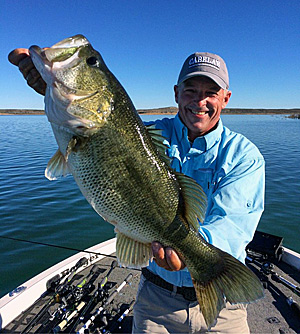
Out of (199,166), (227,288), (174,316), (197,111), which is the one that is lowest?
(174,316)

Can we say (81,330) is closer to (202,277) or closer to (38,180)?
(202,277)

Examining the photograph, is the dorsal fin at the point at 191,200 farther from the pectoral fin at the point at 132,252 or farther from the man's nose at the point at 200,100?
the man's nose at the point at 200,100

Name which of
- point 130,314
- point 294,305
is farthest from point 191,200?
point 294,305

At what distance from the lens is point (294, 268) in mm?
Result: 6016

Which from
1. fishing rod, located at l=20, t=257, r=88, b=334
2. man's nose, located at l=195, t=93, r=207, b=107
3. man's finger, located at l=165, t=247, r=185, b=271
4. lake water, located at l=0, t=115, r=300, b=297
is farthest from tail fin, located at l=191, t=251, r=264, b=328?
lake water, located at l=0, t=115, r=300, b=297

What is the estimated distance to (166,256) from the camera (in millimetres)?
2299

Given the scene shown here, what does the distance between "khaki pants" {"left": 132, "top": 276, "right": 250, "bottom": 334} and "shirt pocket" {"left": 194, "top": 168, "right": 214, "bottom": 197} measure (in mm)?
1254

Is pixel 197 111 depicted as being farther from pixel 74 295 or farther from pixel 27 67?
pixel 74 295

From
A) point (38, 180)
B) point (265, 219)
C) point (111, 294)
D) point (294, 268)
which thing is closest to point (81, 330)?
point (111, 294)

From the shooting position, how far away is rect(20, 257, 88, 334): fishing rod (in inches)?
172

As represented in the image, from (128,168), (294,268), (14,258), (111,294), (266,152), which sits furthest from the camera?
(266,152)

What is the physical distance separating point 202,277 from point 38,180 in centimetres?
1305

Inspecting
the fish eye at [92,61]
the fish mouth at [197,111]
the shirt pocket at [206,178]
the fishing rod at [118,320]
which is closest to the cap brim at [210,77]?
the fish mouth at [197,111]

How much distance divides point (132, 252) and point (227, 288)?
874mm
